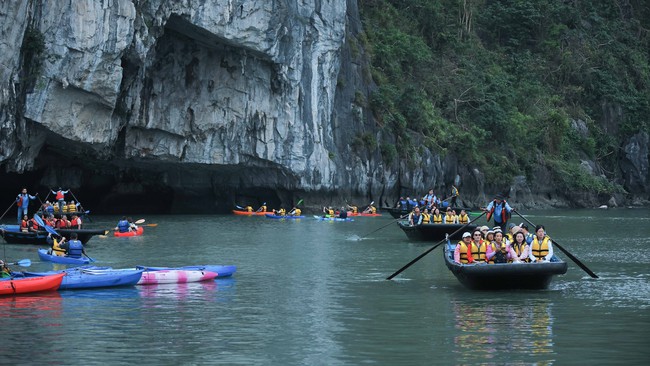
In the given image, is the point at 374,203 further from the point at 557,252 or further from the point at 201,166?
the point at 557,252

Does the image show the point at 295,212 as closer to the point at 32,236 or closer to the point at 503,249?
the point at 32,236

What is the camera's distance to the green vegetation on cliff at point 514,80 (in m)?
66.1

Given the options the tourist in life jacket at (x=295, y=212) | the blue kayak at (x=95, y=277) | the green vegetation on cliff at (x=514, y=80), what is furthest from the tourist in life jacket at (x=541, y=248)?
the green vegetation on cliff at (x=514, y=80)

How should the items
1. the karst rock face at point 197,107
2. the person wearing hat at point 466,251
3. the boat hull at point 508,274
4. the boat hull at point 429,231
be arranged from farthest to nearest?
the karst rock face at point 197,107, the boat hull at point 429,231, the person wearing hat at point 466,251, the boat hull at point 508,274

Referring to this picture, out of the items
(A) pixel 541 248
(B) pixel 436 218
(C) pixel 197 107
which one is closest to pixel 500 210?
(A) pixel 541 248

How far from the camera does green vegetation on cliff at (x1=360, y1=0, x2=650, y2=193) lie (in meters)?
66.1

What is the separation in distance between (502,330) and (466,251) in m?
4.98

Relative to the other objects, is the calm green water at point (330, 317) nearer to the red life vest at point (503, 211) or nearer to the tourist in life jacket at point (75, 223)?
the red life vest at point (503, 211)

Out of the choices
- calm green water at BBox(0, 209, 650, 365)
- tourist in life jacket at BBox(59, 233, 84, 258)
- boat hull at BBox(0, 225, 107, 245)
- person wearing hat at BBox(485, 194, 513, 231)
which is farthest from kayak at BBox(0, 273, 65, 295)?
person wearing hat at BBox(485, 194, 513, 231)

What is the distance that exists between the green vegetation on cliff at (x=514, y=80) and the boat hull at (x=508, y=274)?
39139 millimetres

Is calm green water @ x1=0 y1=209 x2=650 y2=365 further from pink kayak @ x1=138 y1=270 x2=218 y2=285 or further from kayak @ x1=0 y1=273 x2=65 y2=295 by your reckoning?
pink kayak @ x1=138 y1=270 x2=218 y2=285

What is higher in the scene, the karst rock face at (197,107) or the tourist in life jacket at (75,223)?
the karst rock face at (197,107)

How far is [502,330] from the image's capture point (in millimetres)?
17406

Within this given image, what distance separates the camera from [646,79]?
3211 inches
